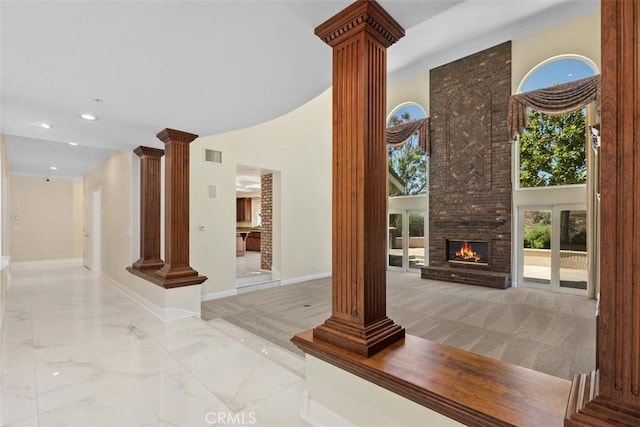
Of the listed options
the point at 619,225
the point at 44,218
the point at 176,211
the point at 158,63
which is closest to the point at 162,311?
the point at 176,211

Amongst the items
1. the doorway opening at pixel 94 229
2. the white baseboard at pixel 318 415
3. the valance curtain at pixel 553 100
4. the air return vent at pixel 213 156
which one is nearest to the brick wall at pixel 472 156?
the valance curtain at pixel 553 100

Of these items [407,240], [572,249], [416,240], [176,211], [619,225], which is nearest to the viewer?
[619,225]

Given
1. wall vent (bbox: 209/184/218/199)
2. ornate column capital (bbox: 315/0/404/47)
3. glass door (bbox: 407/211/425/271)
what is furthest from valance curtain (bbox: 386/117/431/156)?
ornate column capital (bbox: 315/0/404/47)

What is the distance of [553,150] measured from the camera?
6336 millimetres

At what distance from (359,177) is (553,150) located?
21.5 ft

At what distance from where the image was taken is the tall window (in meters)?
5.98

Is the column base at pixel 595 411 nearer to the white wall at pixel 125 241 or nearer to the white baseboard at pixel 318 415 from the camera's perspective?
the white baseboard at pixel 318 415

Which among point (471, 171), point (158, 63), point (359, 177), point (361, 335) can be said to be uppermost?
point (158, 63)

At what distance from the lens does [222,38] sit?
197 cm

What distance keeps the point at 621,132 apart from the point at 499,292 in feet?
19.1

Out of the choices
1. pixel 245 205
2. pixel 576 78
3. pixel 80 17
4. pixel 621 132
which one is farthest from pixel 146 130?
pixel 245 205

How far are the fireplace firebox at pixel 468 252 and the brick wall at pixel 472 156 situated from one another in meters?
0.12

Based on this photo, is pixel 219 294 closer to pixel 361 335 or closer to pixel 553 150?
pixel 361 335

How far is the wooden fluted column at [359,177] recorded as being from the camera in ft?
5.49
